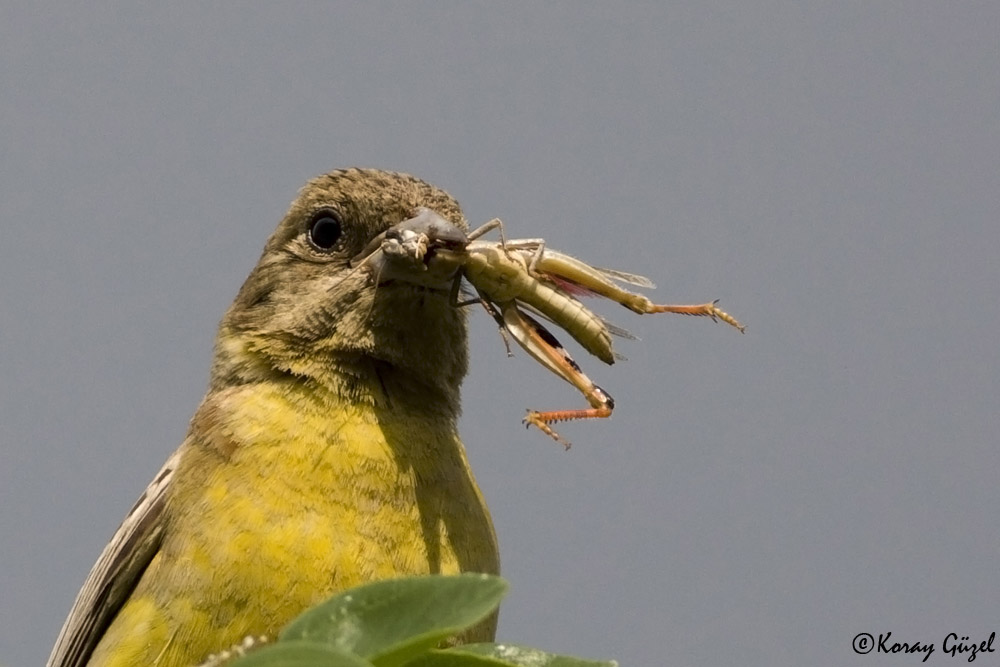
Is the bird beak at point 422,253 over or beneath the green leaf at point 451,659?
over

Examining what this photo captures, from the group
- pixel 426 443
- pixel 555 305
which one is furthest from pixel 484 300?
pixel 426 443

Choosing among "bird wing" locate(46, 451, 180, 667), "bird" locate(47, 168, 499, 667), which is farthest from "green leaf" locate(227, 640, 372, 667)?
"bird wing" locate(46, 451, 180, 667)

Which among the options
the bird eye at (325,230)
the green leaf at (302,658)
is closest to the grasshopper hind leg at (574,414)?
the bird eye at (325,230)

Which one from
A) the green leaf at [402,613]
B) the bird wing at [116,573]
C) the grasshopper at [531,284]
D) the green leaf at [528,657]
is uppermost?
the grasshopper at [531,284]

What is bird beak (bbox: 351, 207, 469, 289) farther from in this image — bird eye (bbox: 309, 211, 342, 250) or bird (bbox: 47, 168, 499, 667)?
bird eye (bbox: 309, 211, 342, 250)

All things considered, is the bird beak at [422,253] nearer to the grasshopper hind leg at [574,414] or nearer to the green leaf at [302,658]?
the grasshopper hind leg at [574,414]

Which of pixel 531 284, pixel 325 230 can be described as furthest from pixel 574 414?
pixel 325 230

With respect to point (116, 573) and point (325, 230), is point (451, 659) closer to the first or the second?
point (116, 573)
